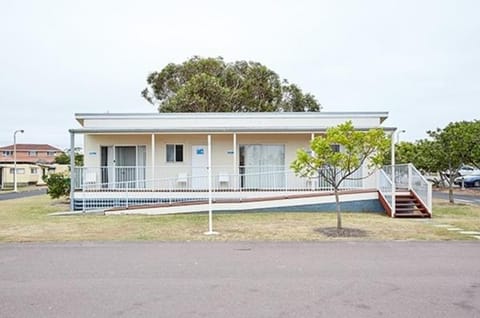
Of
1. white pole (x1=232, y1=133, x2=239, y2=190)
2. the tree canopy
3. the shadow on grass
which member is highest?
the tree canopy

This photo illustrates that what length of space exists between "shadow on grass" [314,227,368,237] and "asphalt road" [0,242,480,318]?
1.22 m

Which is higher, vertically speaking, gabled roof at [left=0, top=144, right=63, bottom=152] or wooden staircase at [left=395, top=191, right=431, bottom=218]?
gabled roof at [left=0, top=144, right=63, bottom=152]

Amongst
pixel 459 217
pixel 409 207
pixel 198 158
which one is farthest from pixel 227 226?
pixel 459 217

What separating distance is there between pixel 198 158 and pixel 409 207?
883 centimetres

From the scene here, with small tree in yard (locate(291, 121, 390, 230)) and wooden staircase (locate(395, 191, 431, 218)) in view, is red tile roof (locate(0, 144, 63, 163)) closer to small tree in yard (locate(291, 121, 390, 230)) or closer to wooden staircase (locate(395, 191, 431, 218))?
wooden staircase (locate(395, 191, 431, 218))

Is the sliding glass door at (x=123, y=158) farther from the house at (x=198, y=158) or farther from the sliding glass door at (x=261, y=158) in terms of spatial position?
the sliding glass door at (x=261, y=158)

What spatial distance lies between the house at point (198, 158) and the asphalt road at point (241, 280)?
7579 mm

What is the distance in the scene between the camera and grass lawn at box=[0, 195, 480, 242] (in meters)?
10.3

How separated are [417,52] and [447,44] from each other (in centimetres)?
139

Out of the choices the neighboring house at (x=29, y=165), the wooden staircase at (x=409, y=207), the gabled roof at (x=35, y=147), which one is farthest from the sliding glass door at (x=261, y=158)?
the gabled roof at (x=35, y=147)

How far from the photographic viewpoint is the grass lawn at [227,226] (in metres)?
10.3

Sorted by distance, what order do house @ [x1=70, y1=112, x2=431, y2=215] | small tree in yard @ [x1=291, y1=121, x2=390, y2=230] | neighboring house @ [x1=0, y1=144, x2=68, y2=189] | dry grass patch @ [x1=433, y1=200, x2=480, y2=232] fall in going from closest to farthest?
small tree in yard @ [x1=291, y1=121, x2=390, y2=230]
dry grass patch @ [x1=433, y1=200, x2=480, y2=232]
house @ [x1=70, y1=112, x2=431, y2=215]
neighboring house @ [x1=0, y1=144, x2=68, y2=189]

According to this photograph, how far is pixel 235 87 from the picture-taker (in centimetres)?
3672

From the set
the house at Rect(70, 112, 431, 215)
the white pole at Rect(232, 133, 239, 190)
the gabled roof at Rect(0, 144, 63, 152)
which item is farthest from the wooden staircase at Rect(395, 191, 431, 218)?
the gabled roof at Rect(0, 144, 63, 152)
